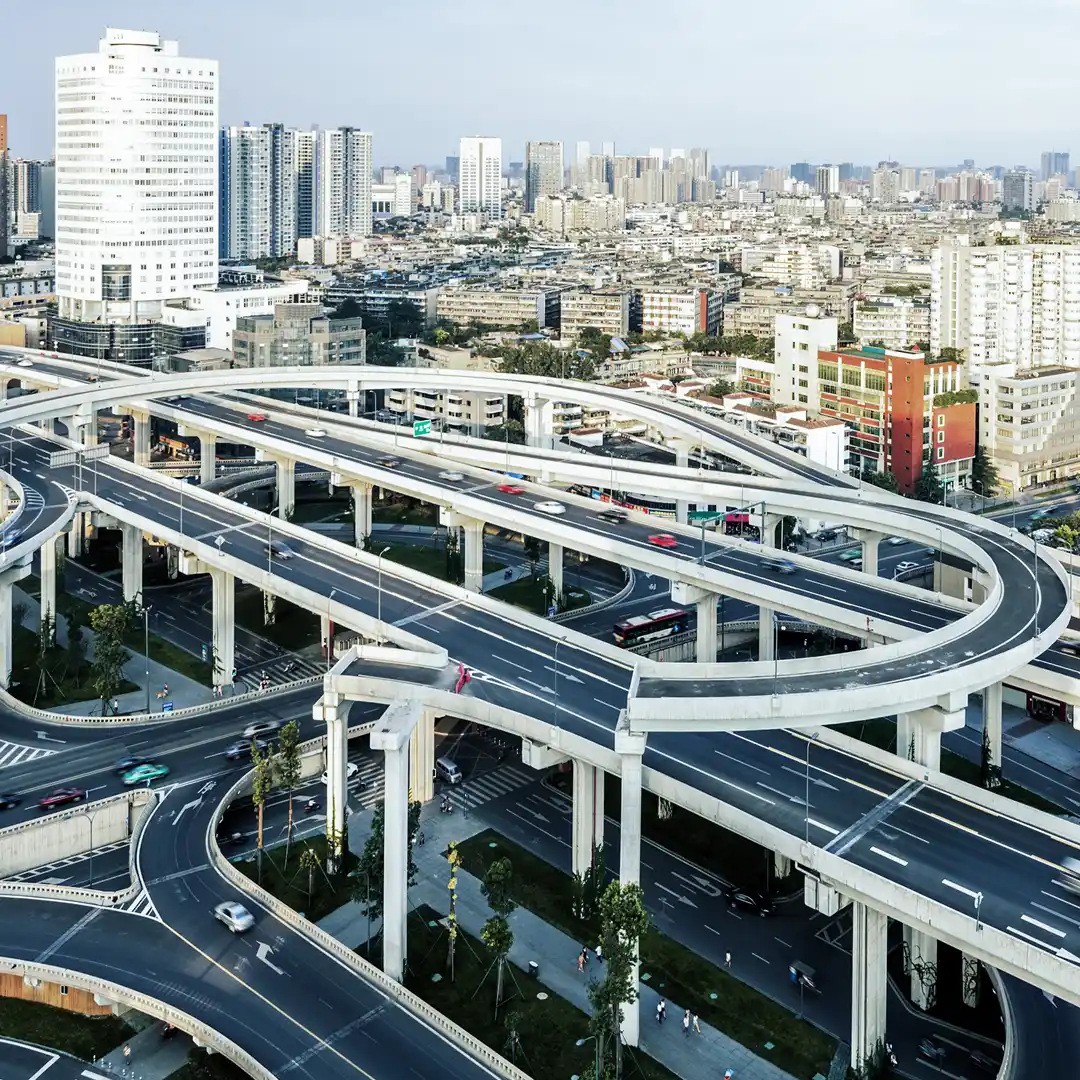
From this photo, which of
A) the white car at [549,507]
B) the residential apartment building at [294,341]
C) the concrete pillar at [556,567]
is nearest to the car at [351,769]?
the white car at [549,507]

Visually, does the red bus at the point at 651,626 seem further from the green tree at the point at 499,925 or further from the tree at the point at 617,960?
the tree at the point at 617,960

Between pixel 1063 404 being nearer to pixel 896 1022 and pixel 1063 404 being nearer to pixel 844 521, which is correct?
pixel 844 521

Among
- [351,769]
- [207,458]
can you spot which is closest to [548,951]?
[351,769]

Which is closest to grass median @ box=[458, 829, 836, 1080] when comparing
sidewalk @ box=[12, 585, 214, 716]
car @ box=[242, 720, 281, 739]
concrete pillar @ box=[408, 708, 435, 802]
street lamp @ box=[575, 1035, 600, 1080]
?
Result: street lamp @ box=[575, 1035, 600, 1080]

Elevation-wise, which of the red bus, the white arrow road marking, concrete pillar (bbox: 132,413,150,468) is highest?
concrete pillar (bbox: 132,413,150,468)

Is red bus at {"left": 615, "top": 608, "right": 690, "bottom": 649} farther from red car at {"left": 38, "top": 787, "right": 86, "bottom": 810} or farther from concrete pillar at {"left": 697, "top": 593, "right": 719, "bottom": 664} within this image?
red car at {"left": 38, "top": 787, "right": 86, "bottom": 810}

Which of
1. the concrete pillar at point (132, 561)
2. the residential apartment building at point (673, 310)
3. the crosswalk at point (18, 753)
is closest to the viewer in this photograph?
the crosswalk at point (18, 753)
